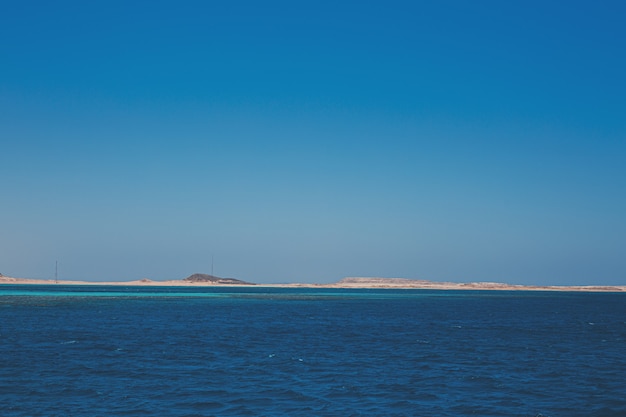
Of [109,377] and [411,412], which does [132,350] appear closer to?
[109,377]

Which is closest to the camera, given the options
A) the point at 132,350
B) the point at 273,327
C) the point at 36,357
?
the point at 36,357

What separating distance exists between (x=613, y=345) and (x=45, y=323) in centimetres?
7152

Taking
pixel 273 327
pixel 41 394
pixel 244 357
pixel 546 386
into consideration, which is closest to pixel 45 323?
pixel 273 327

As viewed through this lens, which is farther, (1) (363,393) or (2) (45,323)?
(2) (45,323)

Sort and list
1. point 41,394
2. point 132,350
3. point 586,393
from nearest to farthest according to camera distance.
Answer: point 41,394 → point 586,393 → point 132,350

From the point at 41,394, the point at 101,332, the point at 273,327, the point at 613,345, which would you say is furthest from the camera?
the point at 273,327

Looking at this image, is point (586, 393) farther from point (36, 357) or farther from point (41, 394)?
point (36, 357)

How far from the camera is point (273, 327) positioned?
8288 cm

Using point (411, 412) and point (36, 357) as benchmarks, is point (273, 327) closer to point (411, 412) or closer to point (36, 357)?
point (36, 357)

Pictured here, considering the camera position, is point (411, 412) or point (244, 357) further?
point (244, 357)

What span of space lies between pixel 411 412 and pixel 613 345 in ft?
136

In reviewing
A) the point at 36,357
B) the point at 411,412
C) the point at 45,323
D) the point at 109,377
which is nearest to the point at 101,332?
the point at 45,323

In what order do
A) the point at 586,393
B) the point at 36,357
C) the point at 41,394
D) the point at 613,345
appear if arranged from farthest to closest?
1. the point at 613,345
2. the point at 36,357
3. the point at 586,393
4. the point at 41,394

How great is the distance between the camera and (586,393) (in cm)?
3850
